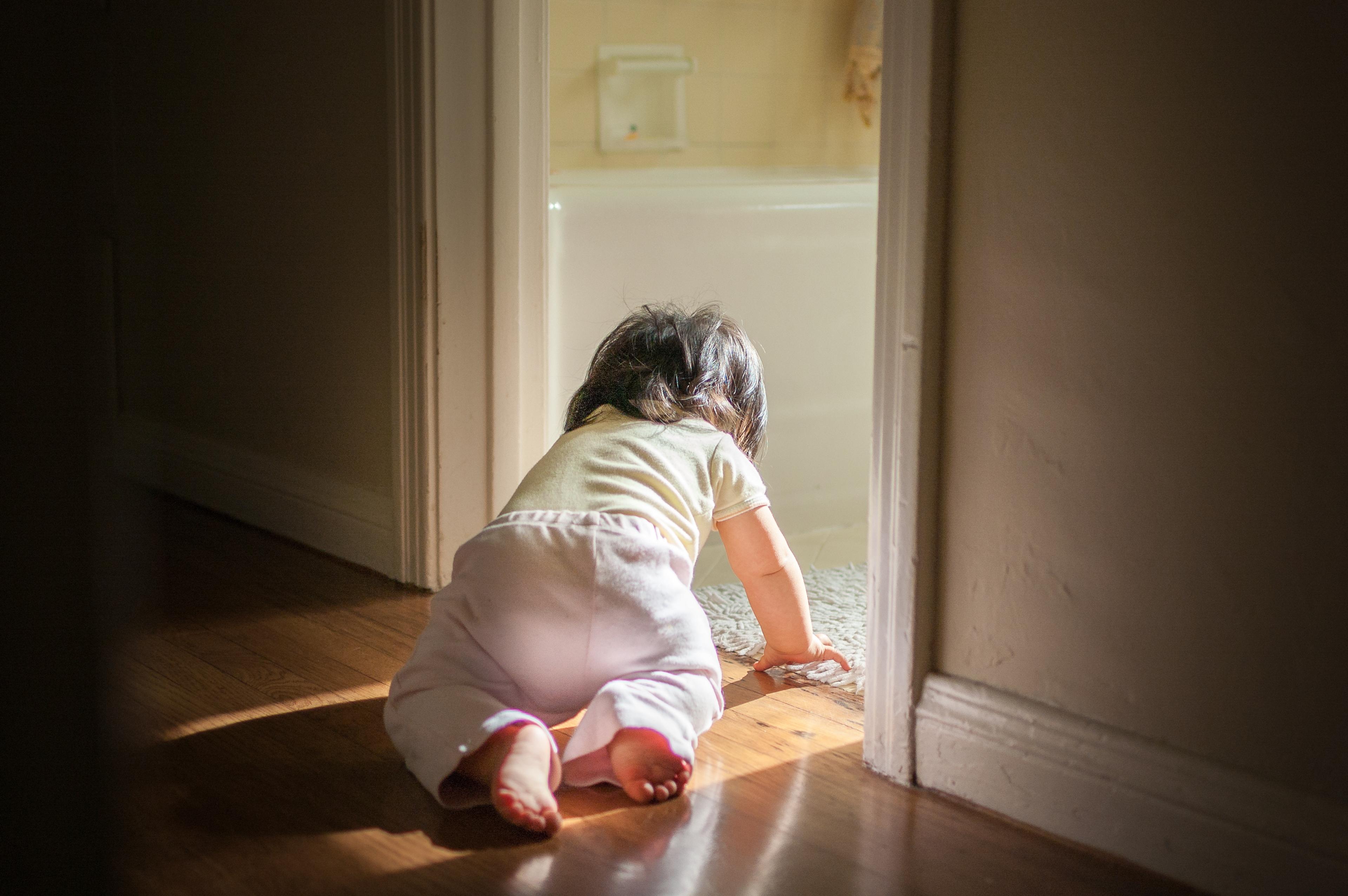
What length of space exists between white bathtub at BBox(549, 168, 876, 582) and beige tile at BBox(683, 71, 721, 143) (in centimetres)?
96

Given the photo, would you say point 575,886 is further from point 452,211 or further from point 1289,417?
point 452,211

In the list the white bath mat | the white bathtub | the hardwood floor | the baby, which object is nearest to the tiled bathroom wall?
the white bathtub

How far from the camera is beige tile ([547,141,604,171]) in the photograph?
9.73 ft

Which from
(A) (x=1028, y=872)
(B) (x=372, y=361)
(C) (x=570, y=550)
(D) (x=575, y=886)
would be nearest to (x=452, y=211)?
(B) (x=372, y=361)

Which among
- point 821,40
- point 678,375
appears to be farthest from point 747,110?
point 678,375

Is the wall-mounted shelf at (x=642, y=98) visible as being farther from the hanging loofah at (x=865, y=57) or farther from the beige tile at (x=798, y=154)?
the hanging loofah at (x=865, y=57)

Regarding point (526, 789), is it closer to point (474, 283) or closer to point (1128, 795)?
point (1128, 795)

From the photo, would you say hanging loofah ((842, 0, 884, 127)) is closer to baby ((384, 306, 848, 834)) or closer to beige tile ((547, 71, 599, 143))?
beige tile ((547, 71, 599, 143))

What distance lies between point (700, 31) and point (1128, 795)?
2.56 m

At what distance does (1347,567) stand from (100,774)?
0.78 meters

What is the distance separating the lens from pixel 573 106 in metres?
2.97

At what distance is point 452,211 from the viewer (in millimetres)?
1658

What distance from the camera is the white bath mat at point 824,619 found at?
1.42 m

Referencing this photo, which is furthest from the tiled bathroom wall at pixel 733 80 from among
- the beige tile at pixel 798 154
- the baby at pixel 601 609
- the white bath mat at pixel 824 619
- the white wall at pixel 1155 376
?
the white wall at pixel 1155 376
